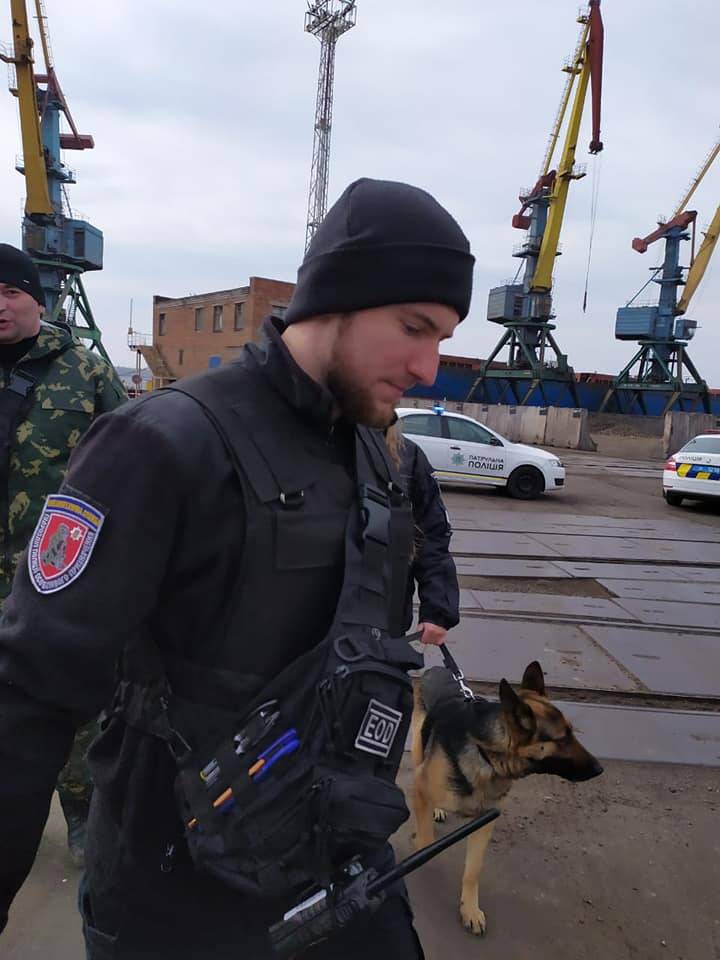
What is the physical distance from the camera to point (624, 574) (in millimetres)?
7238

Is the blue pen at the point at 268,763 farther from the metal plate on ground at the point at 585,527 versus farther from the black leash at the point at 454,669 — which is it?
the metal plate on ground at the point at 585,527

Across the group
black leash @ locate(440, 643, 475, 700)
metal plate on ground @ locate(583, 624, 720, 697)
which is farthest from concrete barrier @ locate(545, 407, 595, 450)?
black leash @ locate(440, 643, 475, 700)

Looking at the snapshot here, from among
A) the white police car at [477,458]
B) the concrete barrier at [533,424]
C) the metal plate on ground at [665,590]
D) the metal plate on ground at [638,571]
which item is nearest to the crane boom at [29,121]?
the concrete barrier at [533,424]

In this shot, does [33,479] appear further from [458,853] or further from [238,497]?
[458,853]

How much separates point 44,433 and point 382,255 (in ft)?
5.44

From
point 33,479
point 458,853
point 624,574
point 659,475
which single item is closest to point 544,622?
point 624,574

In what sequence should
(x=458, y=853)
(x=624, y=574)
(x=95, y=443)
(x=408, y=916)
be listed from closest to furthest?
(x=95, y=443), (x=408, y=916), (x=458, y=853), (x=624, y=574)

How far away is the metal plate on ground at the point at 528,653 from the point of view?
4.27 metres

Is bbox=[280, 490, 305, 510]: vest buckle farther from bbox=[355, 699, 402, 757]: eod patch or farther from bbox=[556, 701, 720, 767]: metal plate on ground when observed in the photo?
bbox=[556, 701, 720, 767]: metal plate on ground

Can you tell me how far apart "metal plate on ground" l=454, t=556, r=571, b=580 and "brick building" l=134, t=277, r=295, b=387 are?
3658 centimetres

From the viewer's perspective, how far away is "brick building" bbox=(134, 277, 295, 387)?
1686 inches

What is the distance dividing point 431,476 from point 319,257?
1.26 metres

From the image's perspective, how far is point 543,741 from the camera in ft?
8.00

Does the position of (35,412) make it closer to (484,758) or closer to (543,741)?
(484,758)
